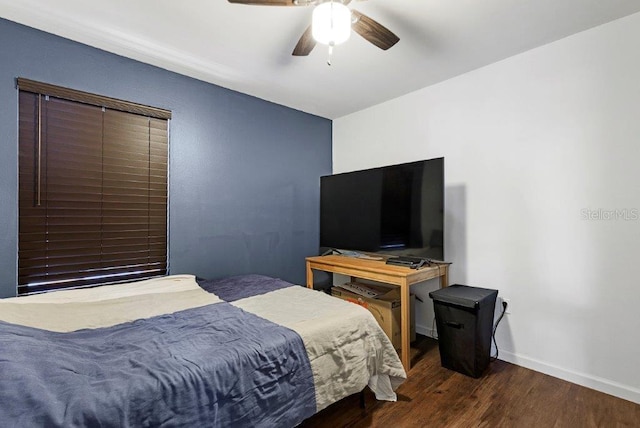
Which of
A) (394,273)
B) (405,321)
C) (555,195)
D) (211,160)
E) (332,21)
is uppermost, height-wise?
(332,21)

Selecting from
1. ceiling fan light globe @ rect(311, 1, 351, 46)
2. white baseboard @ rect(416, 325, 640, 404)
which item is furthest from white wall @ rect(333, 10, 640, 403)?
Result: ceiling fan light globe @ rect(311, 1, 351, 46)

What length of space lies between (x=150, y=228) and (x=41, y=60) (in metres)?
1.31

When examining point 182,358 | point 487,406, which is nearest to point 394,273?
point 487,406

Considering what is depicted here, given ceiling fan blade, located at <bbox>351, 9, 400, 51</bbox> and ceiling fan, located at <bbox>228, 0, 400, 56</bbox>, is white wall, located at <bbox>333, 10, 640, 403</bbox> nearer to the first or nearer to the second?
ceiling fan blade, located at <bbox>351, 9, 400, 51</bbox>

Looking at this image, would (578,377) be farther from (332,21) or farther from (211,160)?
(211,160)

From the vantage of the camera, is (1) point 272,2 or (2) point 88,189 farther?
(2) point 88,189

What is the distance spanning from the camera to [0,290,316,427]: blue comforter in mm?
895

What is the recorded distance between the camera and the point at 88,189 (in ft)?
7.09

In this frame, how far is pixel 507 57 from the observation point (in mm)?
2340

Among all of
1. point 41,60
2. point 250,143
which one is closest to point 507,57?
point 250,143

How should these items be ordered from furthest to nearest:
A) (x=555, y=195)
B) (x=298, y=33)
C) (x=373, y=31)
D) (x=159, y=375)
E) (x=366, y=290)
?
(x=366, y=290) < (x=555, y=195) < (x=298, y=33) < (x=373, y=31) < (x=159, y=375)

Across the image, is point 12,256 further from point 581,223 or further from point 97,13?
point 581,223

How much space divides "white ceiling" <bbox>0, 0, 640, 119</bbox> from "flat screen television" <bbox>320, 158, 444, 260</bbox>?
0.84m

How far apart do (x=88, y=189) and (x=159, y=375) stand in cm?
173
